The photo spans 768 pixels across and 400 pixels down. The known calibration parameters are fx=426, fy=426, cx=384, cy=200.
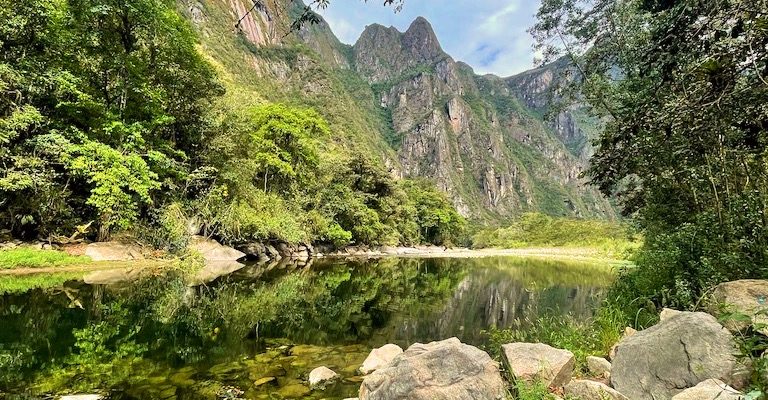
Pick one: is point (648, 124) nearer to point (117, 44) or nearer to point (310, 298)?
point (310, 298)

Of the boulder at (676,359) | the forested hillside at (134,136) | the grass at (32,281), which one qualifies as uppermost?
the forested hillside at (134,136)

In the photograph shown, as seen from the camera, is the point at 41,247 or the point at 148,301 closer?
the point at 148,301

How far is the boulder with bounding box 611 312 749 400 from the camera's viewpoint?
4016 mm

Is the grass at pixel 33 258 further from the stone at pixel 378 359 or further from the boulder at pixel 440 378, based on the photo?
the boulder at pixel 440 378

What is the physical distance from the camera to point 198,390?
576cm

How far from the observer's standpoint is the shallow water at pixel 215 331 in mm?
5992

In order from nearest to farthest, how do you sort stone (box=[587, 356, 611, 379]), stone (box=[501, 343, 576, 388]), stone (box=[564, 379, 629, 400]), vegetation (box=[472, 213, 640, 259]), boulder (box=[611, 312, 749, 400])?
boulder (box=[611, 312, 749, 400]) < stone (box=[564, 379, 629, 400]) < stone (box=[501, 343, 576, 388]) < stone (box=[587, 356, 611, 379]) < vegetation (box=[472, 213, 640, 259])

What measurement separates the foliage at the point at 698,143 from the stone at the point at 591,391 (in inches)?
118

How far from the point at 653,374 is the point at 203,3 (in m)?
160

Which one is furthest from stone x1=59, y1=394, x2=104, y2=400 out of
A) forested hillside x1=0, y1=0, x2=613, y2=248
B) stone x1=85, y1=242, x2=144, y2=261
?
stone x1=85, y1=242, x2=144, y2=261

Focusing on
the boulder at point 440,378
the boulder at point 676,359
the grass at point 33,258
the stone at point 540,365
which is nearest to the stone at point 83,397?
the boulder at point 440,378

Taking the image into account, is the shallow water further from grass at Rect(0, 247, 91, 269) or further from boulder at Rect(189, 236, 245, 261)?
boulder at Rect(189, 236, 245, 261)

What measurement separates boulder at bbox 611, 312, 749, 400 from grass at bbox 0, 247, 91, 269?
19893mm

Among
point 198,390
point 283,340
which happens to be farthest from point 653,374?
point 283,340
